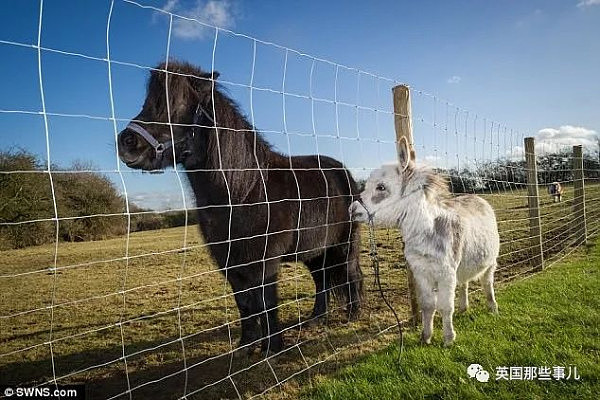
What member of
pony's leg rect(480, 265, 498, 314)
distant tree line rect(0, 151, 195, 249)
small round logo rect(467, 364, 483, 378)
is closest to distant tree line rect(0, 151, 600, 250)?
distant tree line rect(0, 151, 195, 249)

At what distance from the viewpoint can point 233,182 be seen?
330cm

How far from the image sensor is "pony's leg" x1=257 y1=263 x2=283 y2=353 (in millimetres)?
3389

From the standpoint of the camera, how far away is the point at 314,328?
447 centimetres

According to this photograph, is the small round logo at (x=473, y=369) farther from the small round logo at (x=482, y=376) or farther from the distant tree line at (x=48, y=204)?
the distant tree line at (x=48, y=204)

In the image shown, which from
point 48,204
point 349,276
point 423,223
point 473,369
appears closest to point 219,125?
point 423,223

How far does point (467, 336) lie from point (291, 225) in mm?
1898

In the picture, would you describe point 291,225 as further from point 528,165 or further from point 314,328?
point 528,165

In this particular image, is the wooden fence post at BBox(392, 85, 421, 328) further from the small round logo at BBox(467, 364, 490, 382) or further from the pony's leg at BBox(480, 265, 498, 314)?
the small round logo at BBox(467, 364, 490, 382)

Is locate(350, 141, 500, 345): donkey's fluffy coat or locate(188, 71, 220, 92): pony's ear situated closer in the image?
locate(188, 71, 220, 92): pony's ear

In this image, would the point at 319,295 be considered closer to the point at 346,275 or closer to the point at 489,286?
the point at 346,275

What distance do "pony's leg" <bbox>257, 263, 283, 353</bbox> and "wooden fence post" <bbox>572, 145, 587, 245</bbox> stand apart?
8184 millimetres

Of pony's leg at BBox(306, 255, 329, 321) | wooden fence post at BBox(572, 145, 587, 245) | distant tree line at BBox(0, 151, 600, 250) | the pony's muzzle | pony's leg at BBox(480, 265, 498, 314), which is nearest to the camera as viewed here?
distant tree line at BBox(0, 151, 600, 250)

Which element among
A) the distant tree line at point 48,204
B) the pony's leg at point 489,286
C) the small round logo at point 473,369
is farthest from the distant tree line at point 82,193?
the small round logo at point 473,369

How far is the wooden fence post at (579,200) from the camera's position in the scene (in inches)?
347
